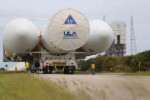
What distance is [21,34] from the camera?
3095 centimetres

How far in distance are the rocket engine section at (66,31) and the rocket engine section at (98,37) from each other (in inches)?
73.4

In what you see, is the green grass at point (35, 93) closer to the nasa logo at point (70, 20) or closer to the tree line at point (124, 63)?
the nasa logo at point (70, 20)

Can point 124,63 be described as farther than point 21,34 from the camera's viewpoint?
Yes

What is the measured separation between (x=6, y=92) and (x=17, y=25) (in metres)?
21.0

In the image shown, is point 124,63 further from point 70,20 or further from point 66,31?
point 66,31

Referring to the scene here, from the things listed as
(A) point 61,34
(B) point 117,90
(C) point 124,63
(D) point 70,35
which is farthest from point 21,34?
(B) point 117,90

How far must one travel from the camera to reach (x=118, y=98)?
1131 centimetres

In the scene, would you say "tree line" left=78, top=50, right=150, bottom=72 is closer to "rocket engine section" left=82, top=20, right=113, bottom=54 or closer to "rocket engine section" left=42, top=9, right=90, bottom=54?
"rocket engine section" left=82, top=20, right=113, bottom=54

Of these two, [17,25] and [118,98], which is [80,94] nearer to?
[118,98]

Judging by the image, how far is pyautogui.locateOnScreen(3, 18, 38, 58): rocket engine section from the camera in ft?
102

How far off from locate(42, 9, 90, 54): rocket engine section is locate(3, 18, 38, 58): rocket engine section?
4.25 ft

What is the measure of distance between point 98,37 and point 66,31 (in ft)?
11.1

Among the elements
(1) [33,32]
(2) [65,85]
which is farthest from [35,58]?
(2) [65,85]

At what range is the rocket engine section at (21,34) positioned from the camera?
102ft
